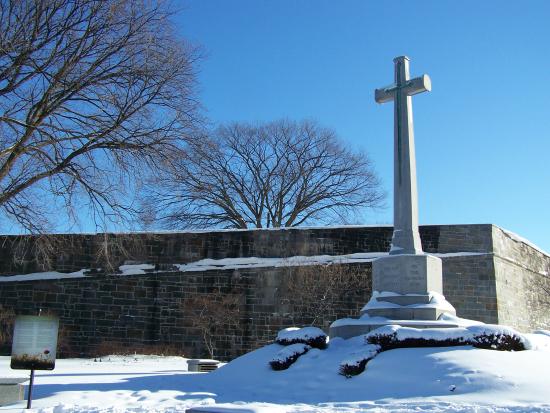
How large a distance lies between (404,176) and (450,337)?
11.4 ft

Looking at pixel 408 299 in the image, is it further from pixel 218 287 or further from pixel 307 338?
pixel 218 287

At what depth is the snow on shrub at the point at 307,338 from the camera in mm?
9781

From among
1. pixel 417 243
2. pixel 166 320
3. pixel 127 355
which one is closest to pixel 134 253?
pixel 166 320

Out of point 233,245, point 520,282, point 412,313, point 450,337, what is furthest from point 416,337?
point 520,282

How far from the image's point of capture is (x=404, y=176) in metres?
11.3

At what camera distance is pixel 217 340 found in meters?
18.7

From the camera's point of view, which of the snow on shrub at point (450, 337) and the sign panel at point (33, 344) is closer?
the sign panel at point (33, 344)

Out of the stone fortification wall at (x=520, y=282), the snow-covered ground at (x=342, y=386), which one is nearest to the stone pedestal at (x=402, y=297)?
the snow-covered ground at (x=342, y=386)

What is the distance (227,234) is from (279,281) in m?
2.30

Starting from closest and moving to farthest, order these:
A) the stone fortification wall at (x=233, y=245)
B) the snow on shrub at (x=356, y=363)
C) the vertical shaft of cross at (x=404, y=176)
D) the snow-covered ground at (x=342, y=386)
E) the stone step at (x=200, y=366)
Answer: the snow-covered ground at (x=342, y=386) → the snow on shrub at (x=356, y=363) → the vertical shaft of cross at (x=404, y=176) → the stone step at (x=200, y=366) → the stone fortification wall at (x=233, y=245)

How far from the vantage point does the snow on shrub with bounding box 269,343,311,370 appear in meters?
9.12

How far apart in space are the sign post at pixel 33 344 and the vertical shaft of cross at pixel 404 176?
6.18 m

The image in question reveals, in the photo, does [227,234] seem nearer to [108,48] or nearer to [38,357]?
[108,48]

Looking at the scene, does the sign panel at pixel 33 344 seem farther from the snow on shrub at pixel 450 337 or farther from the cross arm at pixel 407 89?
the cross arm at pixel 407 89
